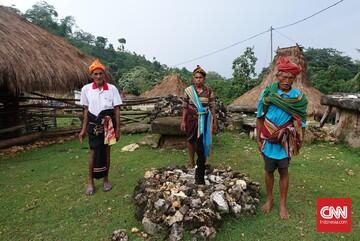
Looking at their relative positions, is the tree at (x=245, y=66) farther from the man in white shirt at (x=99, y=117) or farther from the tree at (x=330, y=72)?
the man in white shirt at (x=99, y=117)

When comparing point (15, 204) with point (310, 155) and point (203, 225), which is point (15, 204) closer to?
point (203, 225)

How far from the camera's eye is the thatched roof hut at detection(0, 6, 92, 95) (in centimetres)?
675

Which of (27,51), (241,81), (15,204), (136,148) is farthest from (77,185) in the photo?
(241,81)

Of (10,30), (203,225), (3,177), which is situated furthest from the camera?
(10,30)

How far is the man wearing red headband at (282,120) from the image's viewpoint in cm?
319

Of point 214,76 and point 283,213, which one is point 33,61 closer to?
point 283,213

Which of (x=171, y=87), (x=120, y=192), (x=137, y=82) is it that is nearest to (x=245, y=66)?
(x=171, y=87)

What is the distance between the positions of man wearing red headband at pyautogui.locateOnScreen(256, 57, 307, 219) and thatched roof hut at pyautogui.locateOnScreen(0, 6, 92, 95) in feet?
18.6

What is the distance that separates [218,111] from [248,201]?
19.8 ft

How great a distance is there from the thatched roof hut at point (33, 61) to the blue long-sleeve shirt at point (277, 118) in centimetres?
570

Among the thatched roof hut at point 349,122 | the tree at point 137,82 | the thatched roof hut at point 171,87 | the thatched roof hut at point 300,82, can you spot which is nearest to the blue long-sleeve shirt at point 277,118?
the thatched roof hut at point 349,122

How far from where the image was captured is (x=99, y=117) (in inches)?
162

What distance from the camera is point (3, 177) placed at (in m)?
5.29

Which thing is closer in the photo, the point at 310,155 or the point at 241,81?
the point at 310,155
